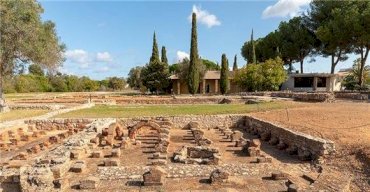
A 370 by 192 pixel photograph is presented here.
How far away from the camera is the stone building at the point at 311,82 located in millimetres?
51122

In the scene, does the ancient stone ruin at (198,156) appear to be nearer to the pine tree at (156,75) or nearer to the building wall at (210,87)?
the pine tree at (156,75)

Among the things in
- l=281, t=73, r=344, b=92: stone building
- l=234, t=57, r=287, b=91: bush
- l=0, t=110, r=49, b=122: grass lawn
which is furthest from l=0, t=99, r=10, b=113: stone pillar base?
l=281, t=73, r=344, b=92: stone building

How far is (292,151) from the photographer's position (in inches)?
567

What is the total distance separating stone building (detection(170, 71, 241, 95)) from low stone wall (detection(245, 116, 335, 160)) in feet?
119

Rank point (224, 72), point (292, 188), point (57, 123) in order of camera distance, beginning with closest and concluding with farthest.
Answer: point (292, 188), point (57, 123), point (224, 72)

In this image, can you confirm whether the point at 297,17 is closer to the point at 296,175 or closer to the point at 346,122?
the point at 346,122

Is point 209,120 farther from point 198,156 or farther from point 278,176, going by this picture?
point 278,176

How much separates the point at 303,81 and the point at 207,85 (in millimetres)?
15647

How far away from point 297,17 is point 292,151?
46.2 metres

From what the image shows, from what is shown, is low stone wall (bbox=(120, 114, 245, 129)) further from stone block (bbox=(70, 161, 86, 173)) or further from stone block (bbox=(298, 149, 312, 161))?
stone block (bbox=(70, 161, 86, 173))

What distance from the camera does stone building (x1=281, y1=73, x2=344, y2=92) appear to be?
5112 centimetres

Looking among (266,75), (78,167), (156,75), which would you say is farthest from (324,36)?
(78,167)

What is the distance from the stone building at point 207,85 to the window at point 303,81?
30.3 feet

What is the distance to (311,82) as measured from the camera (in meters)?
53.2
